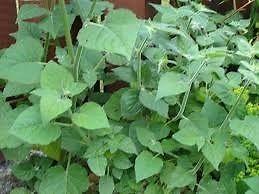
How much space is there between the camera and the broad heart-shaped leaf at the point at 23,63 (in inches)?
53.4

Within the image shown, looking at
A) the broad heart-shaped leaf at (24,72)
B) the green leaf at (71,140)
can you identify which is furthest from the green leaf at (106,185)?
the broad heart-shaped leaf at (24,72)

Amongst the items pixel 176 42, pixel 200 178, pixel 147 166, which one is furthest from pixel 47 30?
pixel 200 178

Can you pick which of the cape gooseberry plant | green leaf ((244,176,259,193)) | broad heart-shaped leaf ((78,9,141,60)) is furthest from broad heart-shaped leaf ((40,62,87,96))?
green leaf ((244,176,259,193))

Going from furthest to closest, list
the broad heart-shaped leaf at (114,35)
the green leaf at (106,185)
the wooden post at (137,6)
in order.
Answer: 1. the wooden post at (137,6)
2. the green leaf at (106,185)
3. the broad heart-shaped leaf at (114,35)

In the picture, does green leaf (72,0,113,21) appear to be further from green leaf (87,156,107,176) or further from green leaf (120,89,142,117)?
green leaf (87,156,107,176)

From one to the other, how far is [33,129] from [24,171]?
32 centimetres

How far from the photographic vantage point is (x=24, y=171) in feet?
5.04

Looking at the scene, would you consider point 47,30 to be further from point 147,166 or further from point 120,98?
point 147,166

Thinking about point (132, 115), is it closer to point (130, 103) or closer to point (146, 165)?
point (130, 103)

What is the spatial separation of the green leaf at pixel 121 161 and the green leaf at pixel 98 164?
6 cm

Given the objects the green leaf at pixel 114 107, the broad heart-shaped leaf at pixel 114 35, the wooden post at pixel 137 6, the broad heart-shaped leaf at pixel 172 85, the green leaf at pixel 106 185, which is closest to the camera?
the broad heart-shaped leaf at pixel 114 35

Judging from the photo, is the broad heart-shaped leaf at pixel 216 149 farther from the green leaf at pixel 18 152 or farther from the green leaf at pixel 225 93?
the green leaf at pixel 18 152

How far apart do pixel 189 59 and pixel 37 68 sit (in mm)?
398

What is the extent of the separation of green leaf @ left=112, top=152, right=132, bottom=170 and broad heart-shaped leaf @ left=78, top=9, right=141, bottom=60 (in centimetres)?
35
